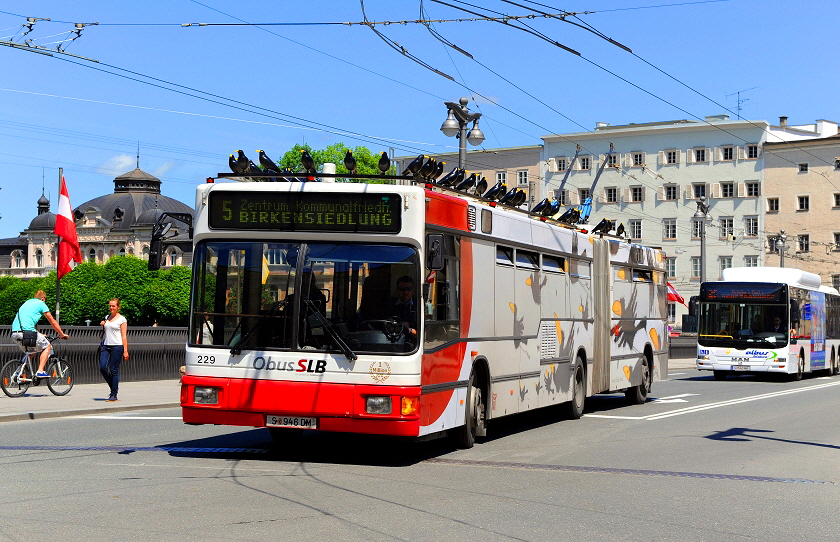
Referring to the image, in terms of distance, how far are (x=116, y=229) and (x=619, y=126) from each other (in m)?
97.3

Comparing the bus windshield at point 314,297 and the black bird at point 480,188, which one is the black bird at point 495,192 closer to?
the black bird at point 480,188

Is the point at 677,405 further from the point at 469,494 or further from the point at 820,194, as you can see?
the point at 820,194

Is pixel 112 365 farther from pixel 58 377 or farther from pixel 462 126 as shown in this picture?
pixel 462 126

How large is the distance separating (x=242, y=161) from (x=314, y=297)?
184cm

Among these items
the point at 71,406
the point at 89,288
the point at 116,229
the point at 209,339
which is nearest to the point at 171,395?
the point at 71,406

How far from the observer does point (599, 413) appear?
19172 mm

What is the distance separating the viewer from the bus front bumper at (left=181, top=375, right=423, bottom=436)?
36.8 ft

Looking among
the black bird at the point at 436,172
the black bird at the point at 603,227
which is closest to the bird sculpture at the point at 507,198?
the black bird at the point at 436,172

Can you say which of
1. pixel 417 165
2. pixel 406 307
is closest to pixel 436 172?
pixel 417 165

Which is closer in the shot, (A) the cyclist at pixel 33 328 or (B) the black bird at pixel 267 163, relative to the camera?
(B) the black bird at pixel 267 163

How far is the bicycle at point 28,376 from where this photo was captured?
65.5 feet

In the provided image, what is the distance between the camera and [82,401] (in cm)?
1967

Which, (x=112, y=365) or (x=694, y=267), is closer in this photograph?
(x=112, y=365)

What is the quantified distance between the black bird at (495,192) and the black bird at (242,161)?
3.18 m
